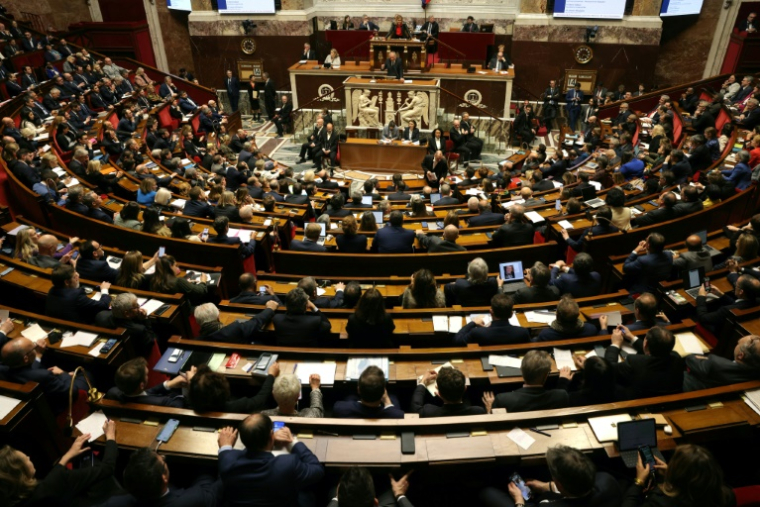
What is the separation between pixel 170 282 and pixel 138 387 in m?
1.94

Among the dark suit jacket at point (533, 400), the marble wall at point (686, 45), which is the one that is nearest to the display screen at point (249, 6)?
the marble wall at point (686, 45)

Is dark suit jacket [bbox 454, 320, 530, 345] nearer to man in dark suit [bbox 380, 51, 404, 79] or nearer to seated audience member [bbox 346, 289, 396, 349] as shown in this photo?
seated audience member [bbox 346, 289, 396, 349]

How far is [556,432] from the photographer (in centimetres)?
338

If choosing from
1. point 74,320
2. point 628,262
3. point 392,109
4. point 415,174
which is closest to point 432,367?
point 628,262

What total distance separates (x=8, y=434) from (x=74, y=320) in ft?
5.69

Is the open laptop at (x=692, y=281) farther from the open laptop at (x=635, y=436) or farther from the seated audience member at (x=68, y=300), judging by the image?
the seated audience member at (x=68, y=300)

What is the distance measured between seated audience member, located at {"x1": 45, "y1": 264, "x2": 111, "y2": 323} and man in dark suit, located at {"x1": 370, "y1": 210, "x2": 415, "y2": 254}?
308cm

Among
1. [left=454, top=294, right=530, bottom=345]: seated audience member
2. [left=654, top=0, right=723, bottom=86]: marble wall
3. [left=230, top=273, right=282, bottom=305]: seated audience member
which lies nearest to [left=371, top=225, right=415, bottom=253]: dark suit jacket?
[left=230, top=273, right=282, bottom=305]: seated audience member

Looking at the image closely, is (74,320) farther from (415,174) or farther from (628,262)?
(415,174)

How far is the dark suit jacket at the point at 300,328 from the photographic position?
4.55 metres

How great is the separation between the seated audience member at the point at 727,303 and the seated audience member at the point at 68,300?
572cm

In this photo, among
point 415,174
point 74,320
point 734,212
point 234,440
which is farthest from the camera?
point 415,174

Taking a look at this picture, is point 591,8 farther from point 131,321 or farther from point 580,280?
point 131,321

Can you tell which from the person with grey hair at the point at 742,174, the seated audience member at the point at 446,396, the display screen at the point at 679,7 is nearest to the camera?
the seated audience member at the point at 446,396
